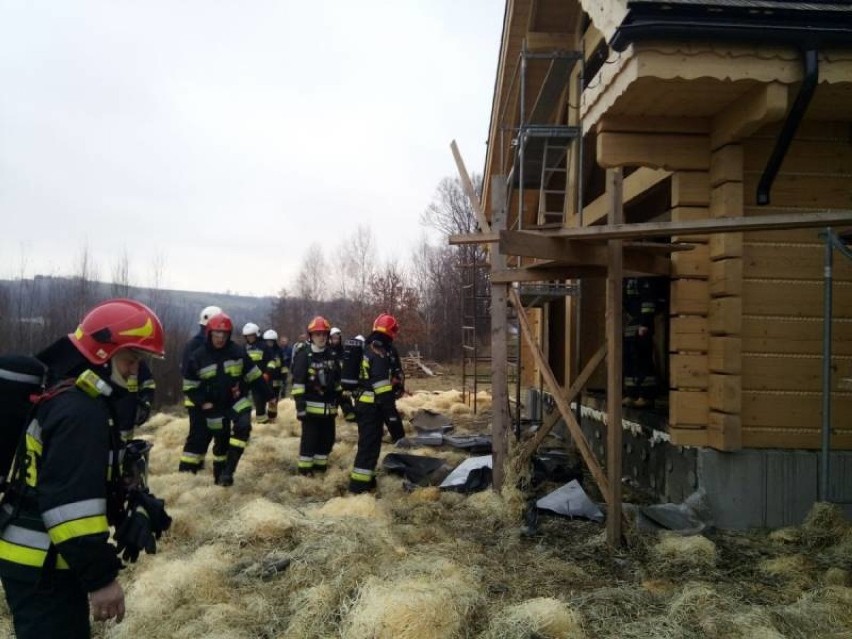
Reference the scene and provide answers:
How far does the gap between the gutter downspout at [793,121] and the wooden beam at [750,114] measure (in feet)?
0.30

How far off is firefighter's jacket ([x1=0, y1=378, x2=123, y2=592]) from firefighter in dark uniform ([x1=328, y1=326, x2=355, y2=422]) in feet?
19.8

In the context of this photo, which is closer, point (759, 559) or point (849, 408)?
point (759, 559)

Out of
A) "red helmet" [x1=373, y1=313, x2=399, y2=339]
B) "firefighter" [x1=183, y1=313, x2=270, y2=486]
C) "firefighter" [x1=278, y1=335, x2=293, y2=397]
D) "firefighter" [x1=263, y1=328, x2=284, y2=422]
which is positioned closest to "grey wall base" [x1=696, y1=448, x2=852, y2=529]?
"red helmet" [x1=373, y1=313, x2=399, y2=339]

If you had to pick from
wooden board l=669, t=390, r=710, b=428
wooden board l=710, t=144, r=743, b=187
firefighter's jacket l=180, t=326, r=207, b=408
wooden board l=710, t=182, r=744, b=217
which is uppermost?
wooden board l=710, t=144, r=743, b=187

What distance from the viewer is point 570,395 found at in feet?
20.2

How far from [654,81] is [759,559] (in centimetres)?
376

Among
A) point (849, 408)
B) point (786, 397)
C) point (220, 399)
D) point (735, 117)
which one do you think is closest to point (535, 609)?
point (786, 397)

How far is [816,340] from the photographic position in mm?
5609

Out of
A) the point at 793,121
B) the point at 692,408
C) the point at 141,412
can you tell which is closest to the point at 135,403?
the point at 141,412

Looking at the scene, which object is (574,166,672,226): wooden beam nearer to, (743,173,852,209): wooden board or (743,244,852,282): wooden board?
(743,173,852,209): wooden board

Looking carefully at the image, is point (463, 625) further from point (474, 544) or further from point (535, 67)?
point (535, 67)

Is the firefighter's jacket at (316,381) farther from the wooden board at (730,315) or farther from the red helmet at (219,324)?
the wooden board at (730,315)

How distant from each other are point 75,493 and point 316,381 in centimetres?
576

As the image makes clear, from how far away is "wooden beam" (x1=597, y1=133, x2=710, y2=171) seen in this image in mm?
5555
